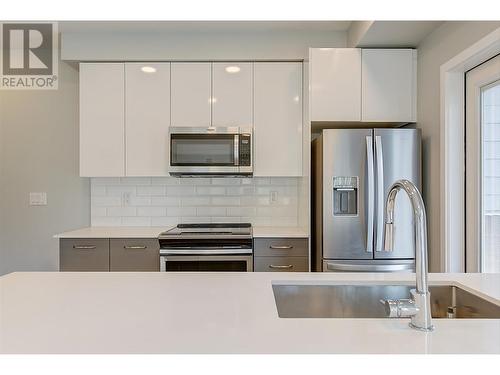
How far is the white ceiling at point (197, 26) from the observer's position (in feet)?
9.80

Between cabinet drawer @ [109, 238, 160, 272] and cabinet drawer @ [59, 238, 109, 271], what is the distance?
56 millimetres

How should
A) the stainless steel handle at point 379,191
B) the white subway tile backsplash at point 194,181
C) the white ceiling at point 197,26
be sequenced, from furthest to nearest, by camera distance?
1. the white subway tile backsplash at point 194,181
2. the white ceiling at point 197,26
3. the stainless steel handle at point 379,191

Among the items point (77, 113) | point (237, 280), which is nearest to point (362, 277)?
point (237, 280)

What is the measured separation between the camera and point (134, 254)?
292 centimetres

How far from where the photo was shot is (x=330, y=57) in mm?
2885

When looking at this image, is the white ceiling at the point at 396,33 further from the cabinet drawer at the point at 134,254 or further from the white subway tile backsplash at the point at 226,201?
the cabinet drawer at the point at 134,254

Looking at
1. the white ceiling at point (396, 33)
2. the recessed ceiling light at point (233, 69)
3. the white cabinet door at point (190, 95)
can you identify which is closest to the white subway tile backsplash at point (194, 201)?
the white cabinet door at point (190, 95)

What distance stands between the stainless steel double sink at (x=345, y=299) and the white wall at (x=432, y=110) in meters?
1.09

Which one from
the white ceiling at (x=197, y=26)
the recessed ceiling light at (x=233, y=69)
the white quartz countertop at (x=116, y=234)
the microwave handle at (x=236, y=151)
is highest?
the white ceiling at (x=197, y=26)

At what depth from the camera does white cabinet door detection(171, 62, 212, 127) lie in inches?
125

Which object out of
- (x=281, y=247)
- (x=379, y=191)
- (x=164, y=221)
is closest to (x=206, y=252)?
(x=281, y=247)

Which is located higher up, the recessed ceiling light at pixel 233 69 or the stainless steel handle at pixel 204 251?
the recessed ceiling light at pixel 233 69

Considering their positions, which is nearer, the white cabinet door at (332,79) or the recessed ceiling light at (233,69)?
the white cabinet door at (332,79)
